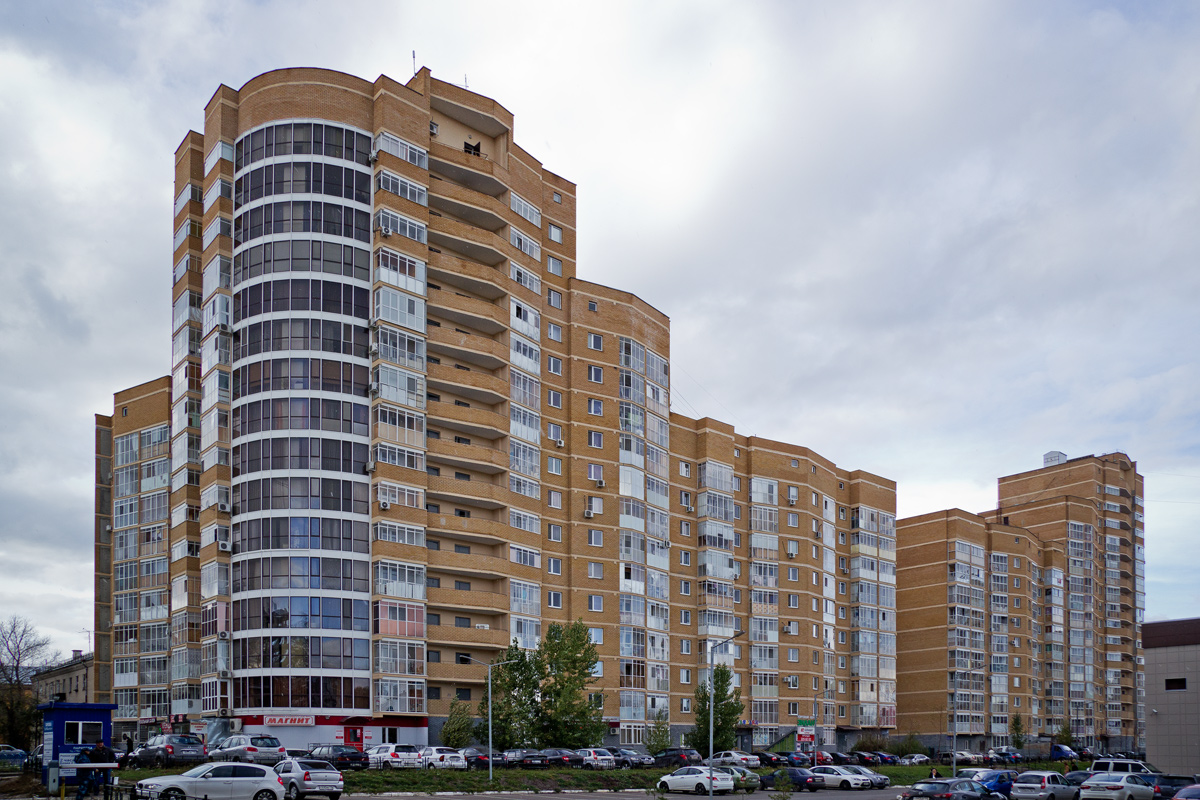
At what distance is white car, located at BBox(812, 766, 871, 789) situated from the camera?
2712 inches

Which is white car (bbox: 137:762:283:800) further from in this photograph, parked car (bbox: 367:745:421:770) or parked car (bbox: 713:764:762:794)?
parked car (bbox: 713:764:762:794)

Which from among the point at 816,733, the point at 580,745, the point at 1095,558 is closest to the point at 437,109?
the point at 580,745

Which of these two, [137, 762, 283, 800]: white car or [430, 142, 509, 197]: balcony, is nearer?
[137, 762, 283, 800]: white car

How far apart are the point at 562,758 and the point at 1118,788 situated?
31.3 m

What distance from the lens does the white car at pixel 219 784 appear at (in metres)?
36.6

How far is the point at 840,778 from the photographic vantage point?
6919cm

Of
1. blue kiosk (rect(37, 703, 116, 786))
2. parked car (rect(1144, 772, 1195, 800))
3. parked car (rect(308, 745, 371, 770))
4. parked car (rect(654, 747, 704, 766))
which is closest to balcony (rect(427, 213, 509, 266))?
parked car (rect(308, 745, 371, 770))

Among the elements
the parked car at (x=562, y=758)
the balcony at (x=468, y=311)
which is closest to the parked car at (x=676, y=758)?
the parked car at (x=562, y=758)

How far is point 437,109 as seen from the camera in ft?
284

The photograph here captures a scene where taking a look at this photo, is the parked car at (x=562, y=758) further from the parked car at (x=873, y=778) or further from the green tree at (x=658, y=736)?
the parked car at (x=873, y=778)

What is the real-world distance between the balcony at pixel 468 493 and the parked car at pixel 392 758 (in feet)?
66.6

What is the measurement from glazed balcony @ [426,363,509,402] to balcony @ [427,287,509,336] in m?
3.60

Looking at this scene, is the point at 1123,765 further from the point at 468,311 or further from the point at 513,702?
the point at 468,311

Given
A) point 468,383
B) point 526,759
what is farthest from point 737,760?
point 468,383
